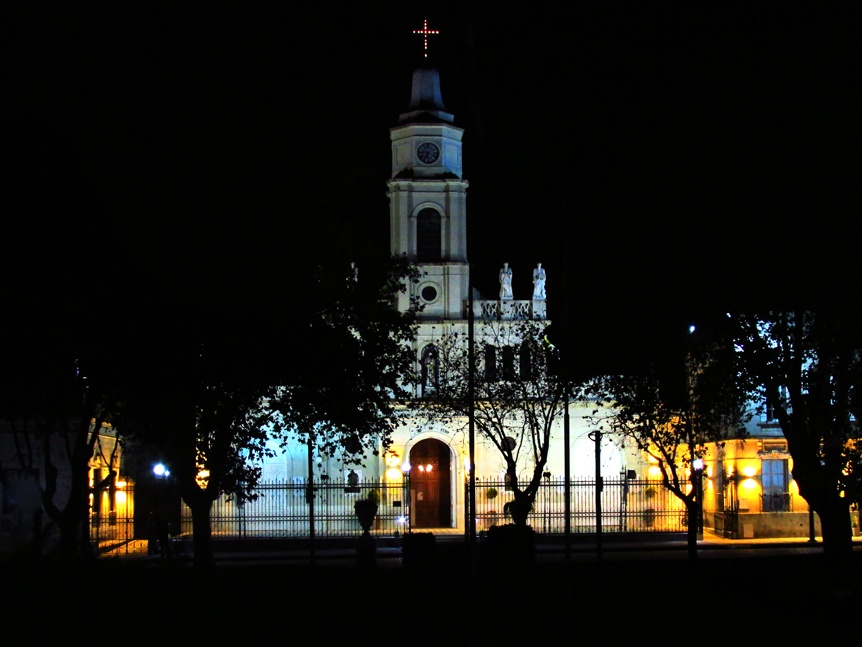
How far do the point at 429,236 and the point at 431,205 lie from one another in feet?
4.92

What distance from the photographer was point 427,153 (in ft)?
199

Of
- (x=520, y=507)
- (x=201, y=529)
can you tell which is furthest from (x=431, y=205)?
(x=201, y=529)

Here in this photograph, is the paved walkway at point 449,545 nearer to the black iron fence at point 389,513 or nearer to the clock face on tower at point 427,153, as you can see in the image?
the black iron fence at point 389,513

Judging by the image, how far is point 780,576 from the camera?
26.5 m

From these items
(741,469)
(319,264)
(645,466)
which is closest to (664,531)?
(741,469)

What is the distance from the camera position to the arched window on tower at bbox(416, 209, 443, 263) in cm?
6056

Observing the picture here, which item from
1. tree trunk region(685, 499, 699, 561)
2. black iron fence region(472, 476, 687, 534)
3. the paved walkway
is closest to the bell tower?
black iron fence region(472, 476, 687, 534)

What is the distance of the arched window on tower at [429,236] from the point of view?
6056 cm

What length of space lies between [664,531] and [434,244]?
18521 millimetres

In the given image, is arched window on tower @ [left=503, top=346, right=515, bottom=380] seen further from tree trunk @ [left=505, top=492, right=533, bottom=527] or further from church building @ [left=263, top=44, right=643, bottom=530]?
tree trunk @ [left=505, top=492, right=533, bottom=527]

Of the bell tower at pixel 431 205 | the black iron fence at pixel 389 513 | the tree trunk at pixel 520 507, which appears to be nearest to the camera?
the tree trunk at pixel 520 507

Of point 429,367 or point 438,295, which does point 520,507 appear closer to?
point 429,367

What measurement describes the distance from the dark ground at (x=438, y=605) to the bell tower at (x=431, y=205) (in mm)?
29859

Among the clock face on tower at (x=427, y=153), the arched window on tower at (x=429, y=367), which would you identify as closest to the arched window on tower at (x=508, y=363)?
the arched window on tower at (x=429, y=367)
